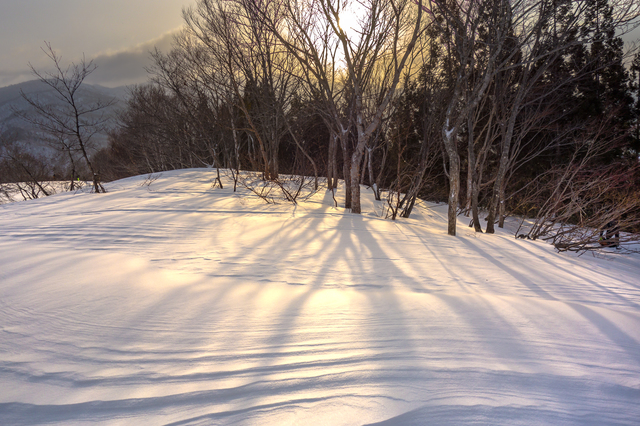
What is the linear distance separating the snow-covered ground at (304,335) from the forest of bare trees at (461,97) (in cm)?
369

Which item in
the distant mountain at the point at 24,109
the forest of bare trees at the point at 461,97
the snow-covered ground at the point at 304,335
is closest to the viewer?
the snow-covered ground at the point at 304,335

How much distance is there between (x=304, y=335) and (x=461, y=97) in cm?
1110

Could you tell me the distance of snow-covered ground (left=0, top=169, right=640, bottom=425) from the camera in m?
1.61

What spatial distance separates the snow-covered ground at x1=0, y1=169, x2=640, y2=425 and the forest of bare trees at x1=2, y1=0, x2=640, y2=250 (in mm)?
3693

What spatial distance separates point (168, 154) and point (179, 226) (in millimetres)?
26853

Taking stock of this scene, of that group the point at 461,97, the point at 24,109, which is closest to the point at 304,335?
the point at 461,97

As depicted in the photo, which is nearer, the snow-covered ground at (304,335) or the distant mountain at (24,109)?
the snow-covered ground at (304,335)

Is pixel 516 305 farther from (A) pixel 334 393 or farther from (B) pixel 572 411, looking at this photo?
(A) pixel 334 393

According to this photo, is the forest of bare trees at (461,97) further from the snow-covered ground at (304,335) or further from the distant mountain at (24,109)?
the distant mountain at (24,109)

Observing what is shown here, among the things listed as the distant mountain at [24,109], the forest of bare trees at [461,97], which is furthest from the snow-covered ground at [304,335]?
the distant mountain at [24,109]

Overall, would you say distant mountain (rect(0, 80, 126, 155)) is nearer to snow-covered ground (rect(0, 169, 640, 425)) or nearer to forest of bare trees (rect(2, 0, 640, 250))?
forest of bare trees (rect(2, 0, 640, 250))

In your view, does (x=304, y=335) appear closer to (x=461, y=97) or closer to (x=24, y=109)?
(x=461, y=97)

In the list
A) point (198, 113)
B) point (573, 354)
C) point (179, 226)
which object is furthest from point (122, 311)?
point (198, 113)

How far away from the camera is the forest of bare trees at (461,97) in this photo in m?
6.70
